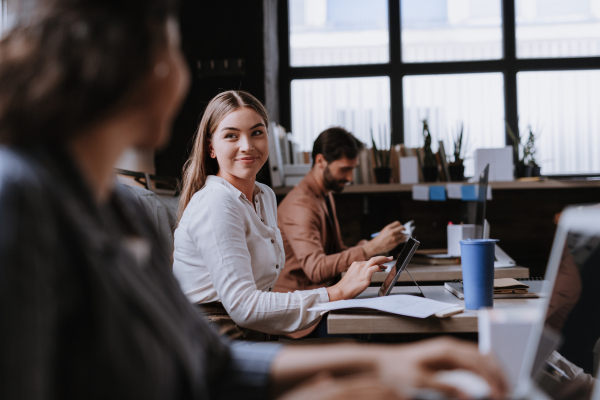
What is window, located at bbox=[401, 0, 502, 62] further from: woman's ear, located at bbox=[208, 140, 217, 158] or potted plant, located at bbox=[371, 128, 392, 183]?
woman's ear, located at bbox=[208, 140, 217, 158]

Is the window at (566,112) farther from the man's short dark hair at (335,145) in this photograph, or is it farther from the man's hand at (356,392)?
the man's hand at (356,392)

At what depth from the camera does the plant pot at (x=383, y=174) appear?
128 inches

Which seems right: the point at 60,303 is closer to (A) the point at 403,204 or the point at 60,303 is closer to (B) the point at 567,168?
(A) the point at 403,204

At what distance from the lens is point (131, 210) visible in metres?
0.68

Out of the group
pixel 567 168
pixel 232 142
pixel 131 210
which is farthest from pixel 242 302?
pixel 567 168

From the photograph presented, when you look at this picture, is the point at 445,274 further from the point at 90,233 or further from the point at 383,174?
the point at 90,233

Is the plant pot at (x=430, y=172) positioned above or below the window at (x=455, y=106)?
below

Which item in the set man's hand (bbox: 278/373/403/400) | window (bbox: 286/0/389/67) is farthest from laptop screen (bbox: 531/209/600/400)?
window (bbox: 286/0/389/67)

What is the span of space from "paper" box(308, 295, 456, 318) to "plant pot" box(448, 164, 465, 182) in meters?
2.04

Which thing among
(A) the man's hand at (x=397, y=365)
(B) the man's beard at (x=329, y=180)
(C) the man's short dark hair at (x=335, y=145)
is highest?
(C) the man's short dark hair at (x=335, y=145)

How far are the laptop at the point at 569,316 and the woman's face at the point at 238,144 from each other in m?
1.14

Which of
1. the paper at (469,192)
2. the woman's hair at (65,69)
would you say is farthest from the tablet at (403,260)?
the paper at (469,192)

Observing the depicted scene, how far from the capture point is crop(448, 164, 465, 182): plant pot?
10.5ft

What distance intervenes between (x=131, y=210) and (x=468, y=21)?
13.0 feet
